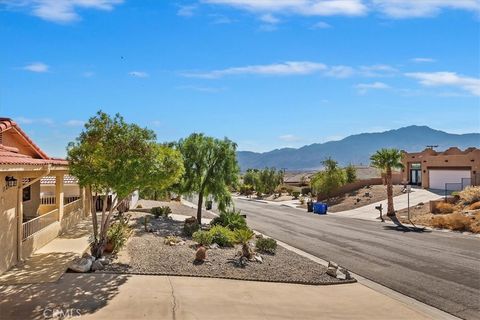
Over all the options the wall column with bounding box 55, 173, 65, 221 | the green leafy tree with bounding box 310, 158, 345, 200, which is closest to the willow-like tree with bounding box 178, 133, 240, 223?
the wall column with bounding box 55, 173, 65, 221

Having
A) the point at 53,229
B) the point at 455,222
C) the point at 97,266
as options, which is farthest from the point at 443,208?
the point at 97,266

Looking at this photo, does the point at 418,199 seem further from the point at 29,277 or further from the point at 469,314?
the point at 29,277

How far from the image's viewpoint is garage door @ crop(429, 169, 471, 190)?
2003 inches

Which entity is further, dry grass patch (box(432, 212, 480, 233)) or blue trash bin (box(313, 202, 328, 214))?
blue trash bin (box(313, 202, 328, 214))

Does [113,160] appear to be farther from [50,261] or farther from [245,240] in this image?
[245,240]

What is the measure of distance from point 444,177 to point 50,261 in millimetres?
50132

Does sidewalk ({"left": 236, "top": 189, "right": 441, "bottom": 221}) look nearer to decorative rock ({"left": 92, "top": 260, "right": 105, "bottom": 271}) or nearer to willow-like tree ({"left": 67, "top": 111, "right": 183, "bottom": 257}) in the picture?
willow-like tree ({"left": 67, "top": 111, "right": 183, "bottom": 257})

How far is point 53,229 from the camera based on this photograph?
18.4m

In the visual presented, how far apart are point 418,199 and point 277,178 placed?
36990 mm

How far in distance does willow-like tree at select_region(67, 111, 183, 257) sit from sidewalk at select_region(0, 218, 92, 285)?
114 cm

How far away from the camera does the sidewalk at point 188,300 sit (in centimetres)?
1001

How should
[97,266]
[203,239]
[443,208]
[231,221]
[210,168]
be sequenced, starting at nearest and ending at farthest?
[97,266] → [203,239] → [231,221] → [210,168] → [443,208]

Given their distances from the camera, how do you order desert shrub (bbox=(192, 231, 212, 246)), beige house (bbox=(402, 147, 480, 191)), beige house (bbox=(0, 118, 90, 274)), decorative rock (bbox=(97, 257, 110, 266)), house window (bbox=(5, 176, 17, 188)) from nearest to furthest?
beige house (bbox=(0, 118, 90, 274))
house window (bbox=(5, 176, 17, 188))
decorative rock (bbox=(97, 257, 110, 266))
desert shrub (bbox=(192, 231, 212, 246))
beige house (bbox=(402, 147, 480, 191))

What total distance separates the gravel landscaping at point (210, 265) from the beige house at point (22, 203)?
2.93 metres
